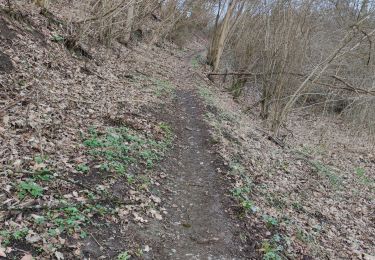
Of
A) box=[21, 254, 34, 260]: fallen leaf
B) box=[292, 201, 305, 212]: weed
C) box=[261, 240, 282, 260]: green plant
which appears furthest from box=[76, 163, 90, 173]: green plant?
box=[292, 201, 305, 212]: weed

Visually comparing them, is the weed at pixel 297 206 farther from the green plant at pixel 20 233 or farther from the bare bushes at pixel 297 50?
the bare bushes at pixel 297 50

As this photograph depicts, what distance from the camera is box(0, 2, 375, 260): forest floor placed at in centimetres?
426

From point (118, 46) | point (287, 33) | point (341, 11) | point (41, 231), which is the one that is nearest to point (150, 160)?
point (41, 231)

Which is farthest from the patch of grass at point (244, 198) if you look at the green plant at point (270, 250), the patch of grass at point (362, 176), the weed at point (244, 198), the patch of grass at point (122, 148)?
the patch of grass at point (362, 176)

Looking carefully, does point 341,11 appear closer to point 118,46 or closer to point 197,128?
point 118,46

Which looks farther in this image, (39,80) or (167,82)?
(167,82)

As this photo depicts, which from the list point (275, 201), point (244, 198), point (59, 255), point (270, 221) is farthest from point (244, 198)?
point (59, 255)

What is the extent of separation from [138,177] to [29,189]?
1853mm

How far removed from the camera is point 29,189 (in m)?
4.29

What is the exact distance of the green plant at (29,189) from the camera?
421cm

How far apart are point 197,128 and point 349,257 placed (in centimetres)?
466

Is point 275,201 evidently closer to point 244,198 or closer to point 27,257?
point 244,198

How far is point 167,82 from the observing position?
44.0 feet

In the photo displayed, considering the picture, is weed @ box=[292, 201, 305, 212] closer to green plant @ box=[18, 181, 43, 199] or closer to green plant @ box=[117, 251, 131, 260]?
green plant @ box=[117, 251, 131, 260]
